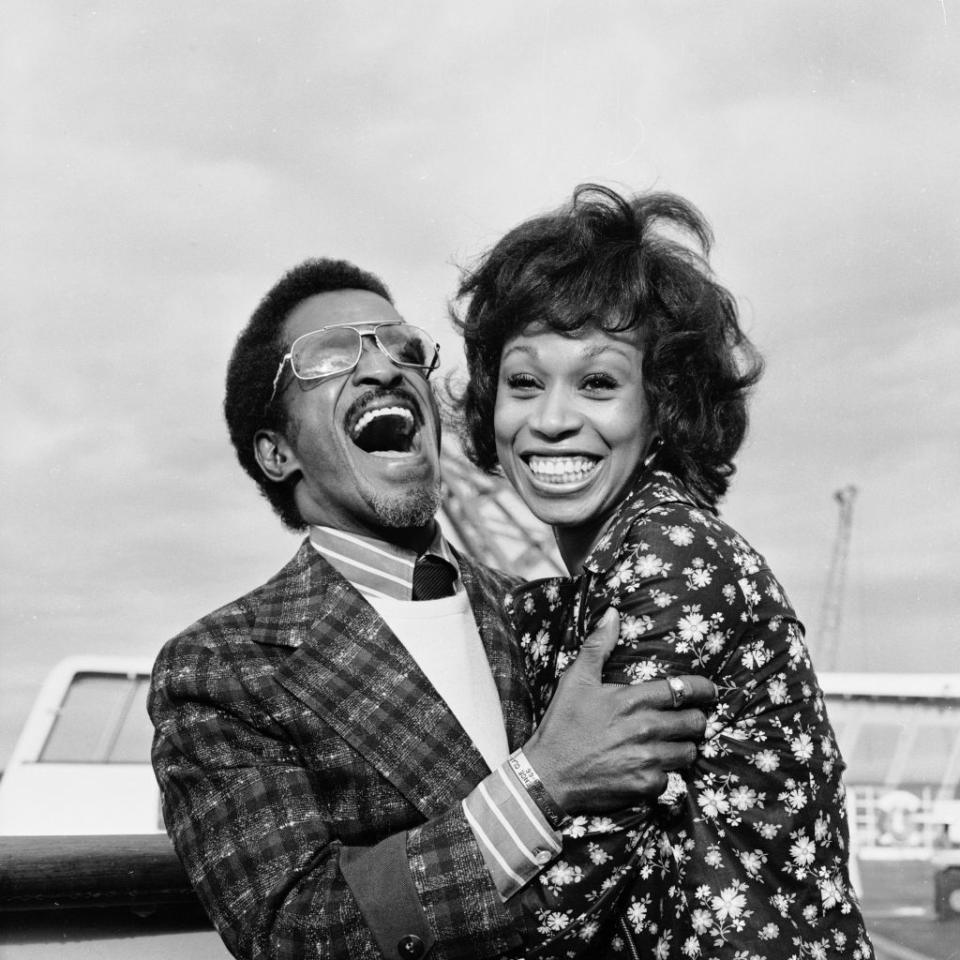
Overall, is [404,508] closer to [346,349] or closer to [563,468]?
[346,349]

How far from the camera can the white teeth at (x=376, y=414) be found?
11.4 feet

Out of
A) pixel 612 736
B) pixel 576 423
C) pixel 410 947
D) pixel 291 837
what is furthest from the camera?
pixel 576 423

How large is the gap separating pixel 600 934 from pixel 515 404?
1.17 m

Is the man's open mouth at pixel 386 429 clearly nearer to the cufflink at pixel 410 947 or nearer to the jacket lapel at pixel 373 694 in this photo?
the jacket lapel at pixel 373 694

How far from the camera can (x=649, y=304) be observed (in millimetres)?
2898

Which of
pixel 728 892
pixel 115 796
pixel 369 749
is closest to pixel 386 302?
pixel 369 749

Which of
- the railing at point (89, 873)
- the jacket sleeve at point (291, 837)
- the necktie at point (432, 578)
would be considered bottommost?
the railing at point (89, 873)

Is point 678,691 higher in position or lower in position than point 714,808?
higher

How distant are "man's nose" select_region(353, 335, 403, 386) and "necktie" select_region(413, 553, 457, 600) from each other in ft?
1.78

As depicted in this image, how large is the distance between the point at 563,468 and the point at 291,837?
3.25 ft

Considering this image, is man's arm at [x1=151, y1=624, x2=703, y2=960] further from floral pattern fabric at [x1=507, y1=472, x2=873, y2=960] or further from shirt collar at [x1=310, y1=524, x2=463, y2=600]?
shirt collar at [x1=310, y1=524, x2=463, y2=600]

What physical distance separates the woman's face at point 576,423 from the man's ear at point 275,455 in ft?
3.26

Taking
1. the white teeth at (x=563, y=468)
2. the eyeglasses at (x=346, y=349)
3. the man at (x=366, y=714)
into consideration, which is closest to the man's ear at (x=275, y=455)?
the man at (x=366, y=714)

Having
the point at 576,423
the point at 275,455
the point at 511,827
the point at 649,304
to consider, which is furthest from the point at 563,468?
the point at 275,455
